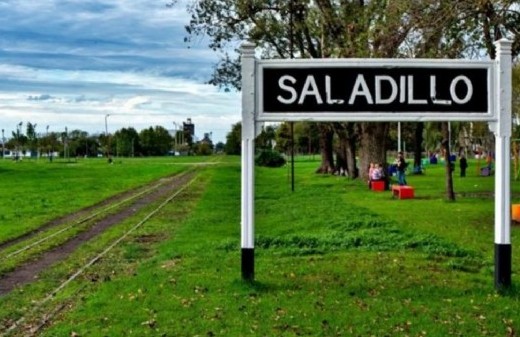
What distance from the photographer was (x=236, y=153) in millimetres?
159375

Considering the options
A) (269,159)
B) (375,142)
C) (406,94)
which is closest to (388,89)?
(406,94)

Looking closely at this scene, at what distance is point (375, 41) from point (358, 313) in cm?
1623

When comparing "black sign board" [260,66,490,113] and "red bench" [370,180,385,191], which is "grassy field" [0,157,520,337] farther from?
"red bench" [370,180,385,191]

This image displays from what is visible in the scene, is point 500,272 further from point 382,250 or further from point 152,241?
point 152,241

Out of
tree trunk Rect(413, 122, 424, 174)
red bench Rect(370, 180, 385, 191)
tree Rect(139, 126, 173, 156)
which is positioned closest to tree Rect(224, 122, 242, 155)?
tree Rect(139, 126, 173, 156)

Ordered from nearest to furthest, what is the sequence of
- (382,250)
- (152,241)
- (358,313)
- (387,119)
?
(358,313) < (387,119) < (382,250) < (152,241)

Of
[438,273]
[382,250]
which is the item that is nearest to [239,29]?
[382,250]

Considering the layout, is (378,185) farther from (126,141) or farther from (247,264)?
(126,141)

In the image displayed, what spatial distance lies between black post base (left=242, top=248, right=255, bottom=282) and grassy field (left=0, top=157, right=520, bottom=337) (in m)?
0.12

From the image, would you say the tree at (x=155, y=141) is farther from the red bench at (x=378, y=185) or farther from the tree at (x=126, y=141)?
the red bench at (x=378, y=185)

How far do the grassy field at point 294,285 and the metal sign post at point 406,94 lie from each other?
155 cm

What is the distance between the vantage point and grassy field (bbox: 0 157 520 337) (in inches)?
304

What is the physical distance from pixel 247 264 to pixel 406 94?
2.93 meters

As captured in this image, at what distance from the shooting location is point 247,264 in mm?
9695
